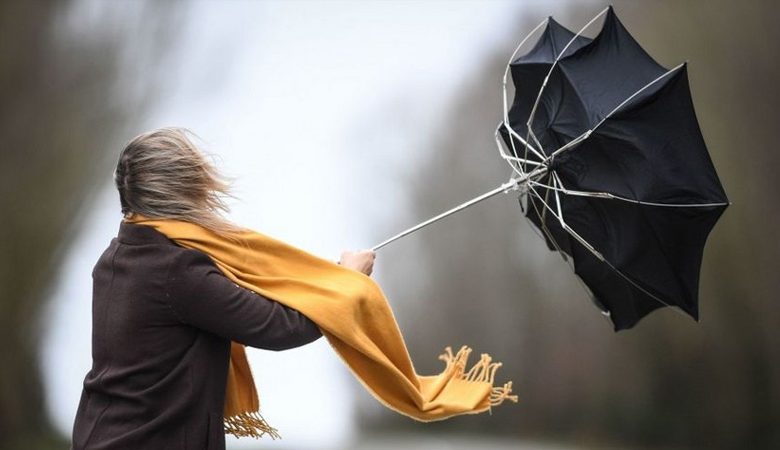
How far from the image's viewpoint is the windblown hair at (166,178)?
5.70 feet

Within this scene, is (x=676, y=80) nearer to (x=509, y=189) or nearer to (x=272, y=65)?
(x=509, y=189)

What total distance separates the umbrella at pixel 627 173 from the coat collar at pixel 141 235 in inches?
23.3

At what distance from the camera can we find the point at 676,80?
2.28m

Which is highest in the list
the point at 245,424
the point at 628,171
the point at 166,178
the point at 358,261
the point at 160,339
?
the point at 628,171

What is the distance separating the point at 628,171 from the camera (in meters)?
2.23

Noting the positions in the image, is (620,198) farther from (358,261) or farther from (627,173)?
(358,261)

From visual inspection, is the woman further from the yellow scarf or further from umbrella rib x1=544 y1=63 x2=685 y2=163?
umbrella rib x1=544 y1=63 x2=685 y2=163

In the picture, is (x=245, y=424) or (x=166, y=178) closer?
(x=166, y=178)

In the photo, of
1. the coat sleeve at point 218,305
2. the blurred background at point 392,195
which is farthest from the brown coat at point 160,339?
the blurred background at point 392,195

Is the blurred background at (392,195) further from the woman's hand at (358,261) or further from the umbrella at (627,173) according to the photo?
the woman's hand at (358,261)

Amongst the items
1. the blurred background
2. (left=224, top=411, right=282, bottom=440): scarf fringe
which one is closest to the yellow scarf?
(left=224, top=411, right=282, bottom=440): scarf fringe

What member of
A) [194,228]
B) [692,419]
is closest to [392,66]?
[692,419]

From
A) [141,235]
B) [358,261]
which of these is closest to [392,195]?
[358,261]

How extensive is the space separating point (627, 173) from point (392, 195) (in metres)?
3.09
